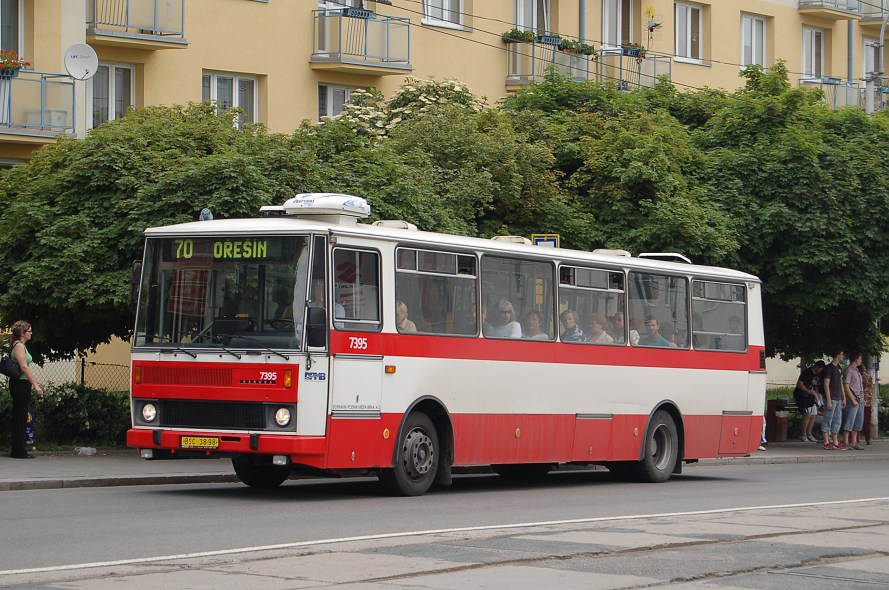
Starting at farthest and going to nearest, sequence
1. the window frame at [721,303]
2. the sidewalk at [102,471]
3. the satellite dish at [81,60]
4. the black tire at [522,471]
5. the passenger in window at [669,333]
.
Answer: the satellite dish at [81,60]
the window frame at [721,303]
the passenger in window at [669,333]
the black tire at [522,471]
the sidewalk at [102,471]

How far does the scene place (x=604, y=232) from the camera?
1091 inches

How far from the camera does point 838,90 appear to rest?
4862 centimetres

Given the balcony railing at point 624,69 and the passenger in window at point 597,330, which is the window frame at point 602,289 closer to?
the passenger in window at point 597,330

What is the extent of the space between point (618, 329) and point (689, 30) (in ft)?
88.5

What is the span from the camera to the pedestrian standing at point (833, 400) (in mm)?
31125

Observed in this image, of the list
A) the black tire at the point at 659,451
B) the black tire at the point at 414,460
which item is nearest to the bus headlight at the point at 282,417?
the black tire at the point at 414,460

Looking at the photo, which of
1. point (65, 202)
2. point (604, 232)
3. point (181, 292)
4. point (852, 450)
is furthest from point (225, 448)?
point (852, 450)

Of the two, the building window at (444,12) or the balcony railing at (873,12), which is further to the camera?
the balcony railing at (873,12)

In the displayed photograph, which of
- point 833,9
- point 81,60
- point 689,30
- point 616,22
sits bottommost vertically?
point 81,60

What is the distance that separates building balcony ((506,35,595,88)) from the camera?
39000 millimetres

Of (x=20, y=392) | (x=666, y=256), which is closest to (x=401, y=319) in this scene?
(x=20, y=392)

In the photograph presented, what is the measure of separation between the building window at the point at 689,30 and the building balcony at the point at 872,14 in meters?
8.37

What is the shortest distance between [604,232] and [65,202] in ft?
33.9

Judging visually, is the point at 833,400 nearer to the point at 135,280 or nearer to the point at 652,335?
the point at 652,335
